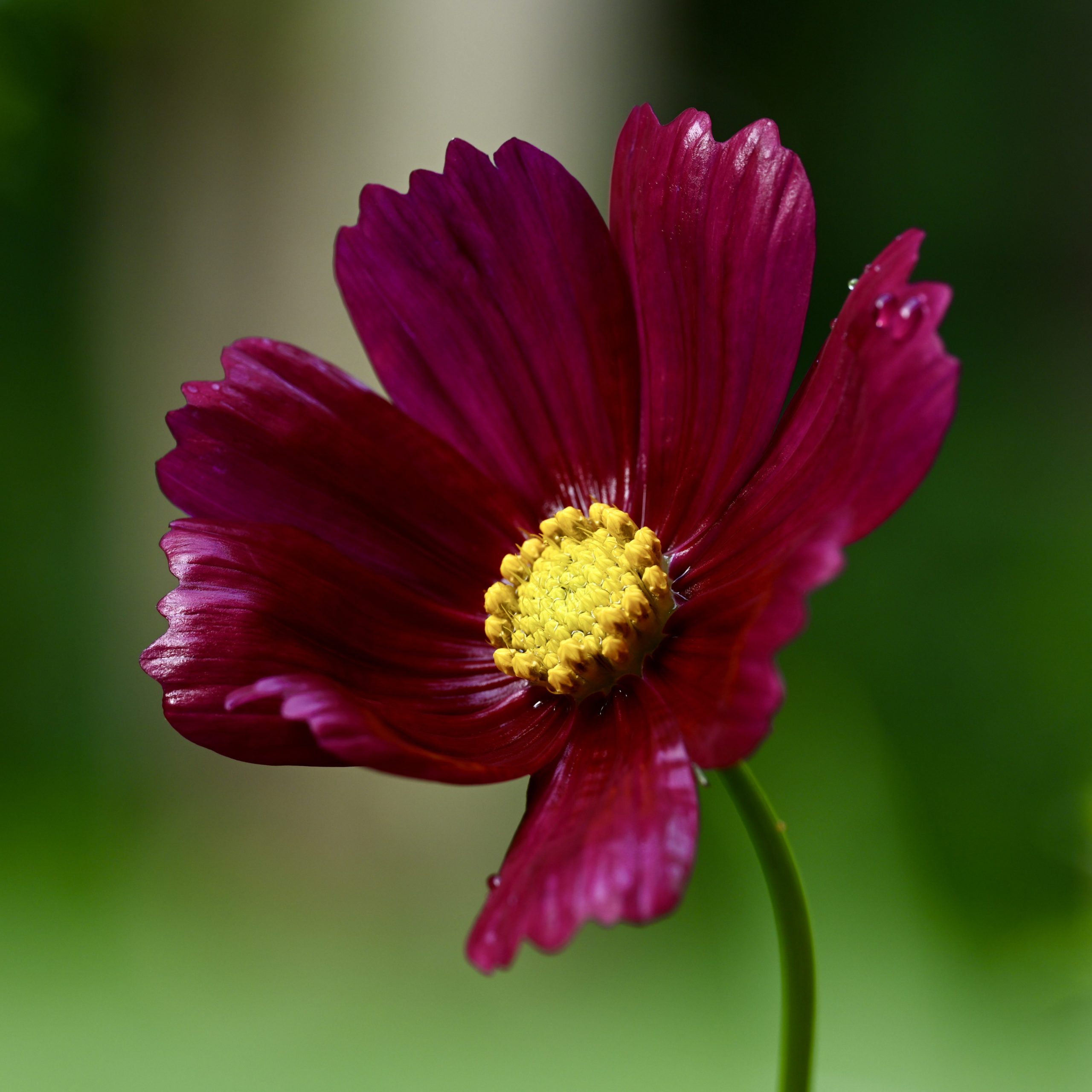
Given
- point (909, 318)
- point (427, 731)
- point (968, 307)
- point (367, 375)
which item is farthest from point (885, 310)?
point (968, 307)

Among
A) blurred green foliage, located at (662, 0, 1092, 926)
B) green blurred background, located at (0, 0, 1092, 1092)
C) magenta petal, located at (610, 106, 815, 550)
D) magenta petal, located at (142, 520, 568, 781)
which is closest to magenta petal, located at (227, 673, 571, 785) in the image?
magenta petal, located at (142, 520, 568, 781)

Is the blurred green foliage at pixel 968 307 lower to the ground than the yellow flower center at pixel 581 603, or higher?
higher

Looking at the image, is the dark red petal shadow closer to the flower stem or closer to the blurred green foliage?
the flower stem

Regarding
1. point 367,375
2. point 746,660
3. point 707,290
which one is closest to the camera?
point 746,660

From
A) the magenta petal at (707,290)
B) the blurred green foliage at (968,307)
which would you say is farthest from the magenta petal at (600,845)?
the blurred green foliage at (968,307)

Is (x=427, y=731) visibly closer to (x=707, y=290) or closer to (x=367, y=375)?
(x=707, y=290)

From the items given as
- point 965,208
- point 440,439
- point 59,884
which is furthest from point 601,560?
point 965,208

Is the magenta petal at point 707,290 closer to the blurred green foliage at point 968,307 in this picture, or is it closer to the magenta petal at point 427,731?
the magenta petal at point 427,731

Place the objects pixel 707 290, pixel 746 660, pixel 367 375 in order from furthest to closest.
Answer: 1. pixel 367 375
2. pixel 707 290
3. pixel 746 660
